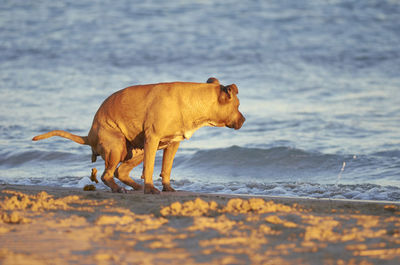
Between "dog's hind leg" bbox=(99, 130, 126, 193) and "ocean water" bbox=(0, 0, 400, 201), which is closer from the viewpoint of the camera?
"dog's hind leg" bbox=(99, 130, 126, 193)

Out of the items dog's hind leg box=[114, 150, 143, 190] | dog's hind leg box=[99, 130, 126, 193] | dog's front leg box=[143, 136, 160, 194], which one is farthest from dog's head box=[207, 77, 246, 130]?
dog's hind leg box=[99, 130, 126, 193]

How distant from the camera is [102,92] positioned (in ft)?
61.2

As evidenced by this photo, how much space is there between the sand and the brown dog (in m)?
1.27

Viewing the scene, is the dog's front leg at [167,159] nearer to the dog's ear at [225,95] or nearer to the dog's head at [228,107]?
the dog's head at [228,107]

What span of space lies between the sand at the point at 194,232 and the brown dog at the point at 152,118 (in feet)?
4.18

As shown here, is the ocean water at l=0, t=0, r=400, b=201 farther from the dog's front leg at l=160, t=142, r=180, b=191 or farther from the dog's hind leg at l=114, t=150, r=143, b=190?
the dog's hind leg at l=114, t=150, r=143, b=190

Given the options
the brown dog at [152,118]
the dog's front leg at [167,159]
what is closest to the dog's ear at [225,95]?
the brown dog at [152,118]

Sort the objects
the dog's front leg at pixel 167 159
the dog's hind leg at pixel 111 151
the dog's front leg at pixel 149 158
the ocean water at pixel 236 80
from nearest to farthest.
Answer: the dog's front leg at pixel 149 158 → the dog's hind leg at pixel 111 151 → the dog's front leg at pixel 167 159 → the ocean water at pixel 236 80

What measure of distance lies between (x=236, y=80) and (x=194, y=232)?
15790 millimetres

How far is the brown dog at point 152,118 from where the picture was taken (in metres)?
7.09

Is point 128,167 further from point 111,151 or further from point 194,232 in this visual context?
point 194,232

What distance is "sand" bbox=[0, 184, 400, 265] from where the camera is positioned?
3823mm

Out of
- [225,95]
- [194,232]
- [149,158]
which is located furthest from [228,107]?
[194,232]

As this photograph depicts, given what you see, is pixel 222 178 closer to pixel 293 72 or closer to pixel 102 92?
pixel 102 92
